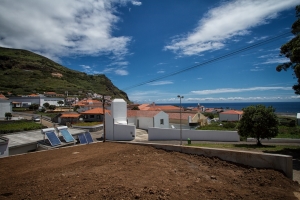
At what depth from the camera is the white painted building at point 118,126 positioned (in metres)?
25.6

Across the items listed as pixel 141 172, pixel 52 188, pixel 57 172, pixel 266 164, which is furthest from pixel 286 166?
pixel 57 172

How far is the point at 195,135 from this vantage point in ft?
77.2

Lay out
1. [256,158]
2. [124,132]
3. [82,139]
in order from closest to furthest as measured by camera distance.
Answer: [256,158]
[82,139]
[124,132]

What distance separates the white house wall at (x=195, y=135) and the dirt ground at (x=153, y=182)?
619 inches

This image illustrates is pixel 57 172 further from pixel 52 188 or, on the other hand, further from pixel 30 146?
pixel 30 146

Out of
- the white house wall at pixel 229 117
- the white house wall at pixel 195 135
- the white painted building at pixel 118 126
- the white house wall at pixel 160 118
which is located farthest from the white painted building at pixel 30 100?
the white house wall at pixel 229 117

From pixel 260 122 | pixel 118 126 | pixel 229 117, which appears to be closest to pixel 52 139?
pixel 118 126

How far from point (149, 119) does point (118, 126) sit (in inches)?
293

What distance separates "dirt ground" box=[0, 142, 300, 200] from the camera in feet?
16.8

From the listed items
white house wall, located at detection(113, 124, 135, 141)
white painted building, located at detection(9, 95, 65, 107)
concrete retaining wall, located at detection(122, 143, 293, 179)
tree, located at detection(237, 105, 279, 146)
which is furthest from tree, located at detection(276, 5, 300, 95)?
white painted building, located at detection(9, 95, 65, 107)

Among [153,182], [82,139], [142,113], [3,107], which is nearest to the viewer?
[153,182]

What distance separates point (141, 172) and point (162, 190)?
178 centimetres

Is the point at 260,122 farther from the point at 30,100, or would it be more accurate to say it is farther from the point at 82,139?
the point at 30,100

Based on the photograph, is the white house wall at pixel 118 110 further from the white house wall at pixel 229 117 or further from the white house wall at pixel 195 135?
the white house wall at pixel 229 117
